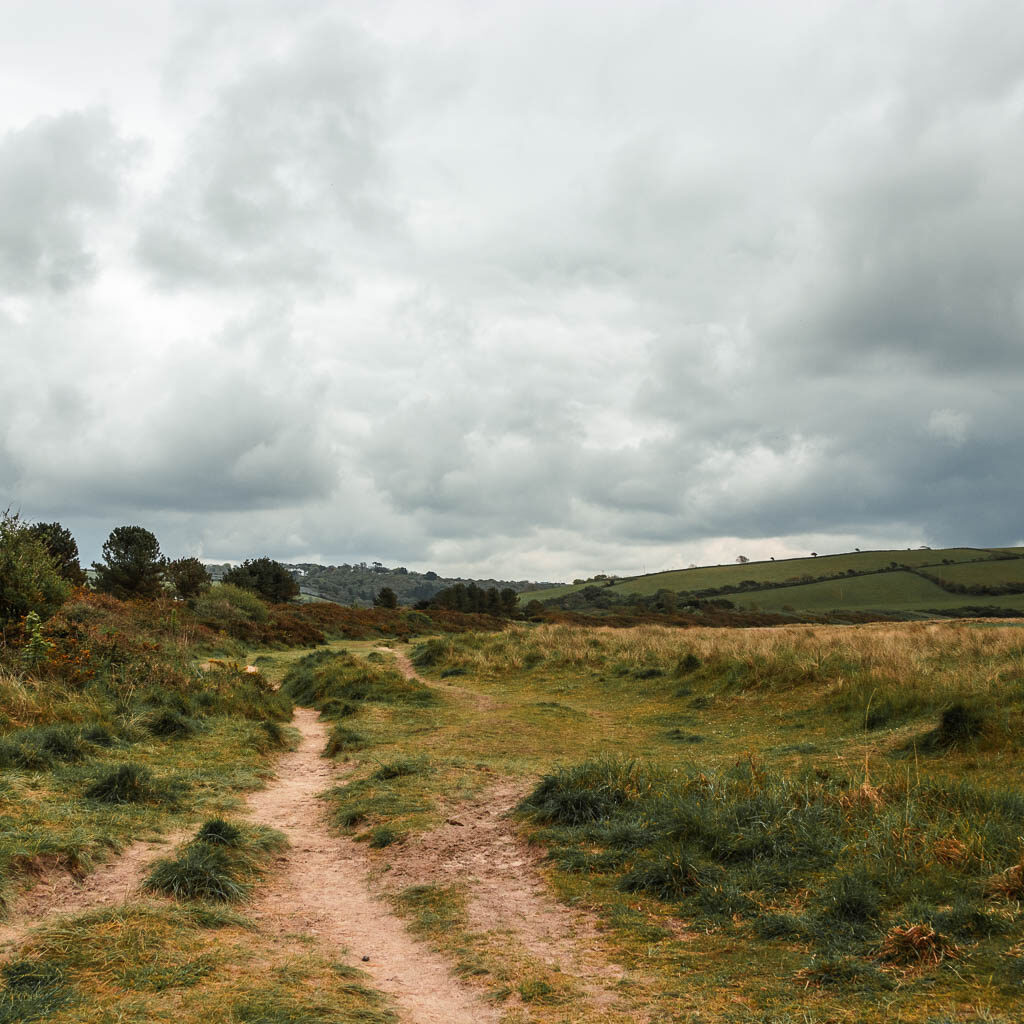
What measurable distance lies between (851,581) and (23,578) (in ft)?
361

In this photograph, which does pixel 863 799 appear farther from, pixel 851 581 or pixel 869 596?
pixel 851 581

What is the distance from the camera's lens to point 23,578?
16.4 metres

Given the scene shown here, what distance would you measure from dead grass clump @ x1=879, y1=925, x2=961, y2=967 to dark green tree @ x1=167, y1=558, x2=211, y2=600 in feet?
160

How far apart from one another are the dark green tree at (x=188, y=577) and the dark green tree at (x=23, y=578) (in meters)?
31.7

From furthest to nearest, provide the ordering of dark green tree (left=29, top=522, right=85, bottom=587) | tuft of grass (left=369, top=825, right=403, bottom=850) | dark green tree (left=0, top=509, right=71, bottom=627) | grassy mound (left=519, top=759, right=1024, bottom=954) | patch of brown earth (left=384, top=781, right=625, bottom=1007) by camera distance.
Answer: dark green tree (left=29, top=522, right=85, bottom=587), dark green tree (left=0, top=509, right=71, bottom=627), tuft of grass (left=369, top=825, right=403, bottom=850), patch of brown earth (left=384, top=781, right=625, bottom=1007), grassy mound (left=519, top=759, right=1024, bottom=954)

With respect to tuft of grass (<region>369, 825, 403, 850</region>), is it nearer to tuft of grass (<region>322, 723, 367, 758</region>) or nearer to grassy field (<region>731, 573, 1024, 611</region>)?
tuft of grass (<region>322, 723, 367, 758</region>)

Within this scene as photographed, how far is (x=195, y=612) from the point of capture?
37.6 metres

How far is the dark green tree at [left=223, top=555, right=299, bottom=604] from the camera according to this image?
64.4m

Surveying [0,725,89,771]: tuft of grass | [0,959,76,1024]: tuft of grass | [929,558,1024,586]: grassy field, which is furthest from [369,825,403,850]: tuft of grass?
[929,558,1024,586]: grassy field

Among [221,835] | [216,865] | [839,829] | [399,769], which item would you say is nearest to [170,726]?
[399,769]

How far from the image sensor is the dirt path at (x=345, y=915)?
4898 mm

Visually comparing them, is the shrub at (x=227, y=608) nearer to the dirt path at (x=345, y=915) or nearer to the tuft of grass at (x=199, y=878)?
the dirt path at (x=345, y=915)

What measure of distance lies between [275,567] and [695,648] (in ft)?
174

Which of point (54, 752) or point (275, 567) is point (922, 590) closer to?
point (275, 567)
